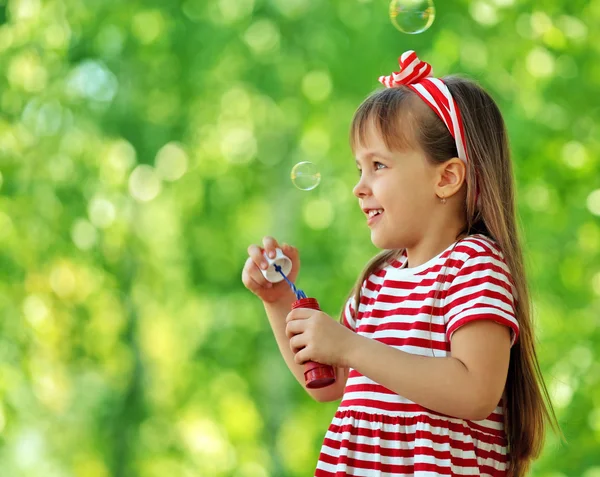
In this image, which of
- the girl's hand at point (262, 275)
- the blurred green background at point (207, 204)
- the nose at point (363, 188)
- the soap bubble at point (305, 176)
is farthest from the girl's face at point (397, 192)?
the blurred green background at point (207, 204)

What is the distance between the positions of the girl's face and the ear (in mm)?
10

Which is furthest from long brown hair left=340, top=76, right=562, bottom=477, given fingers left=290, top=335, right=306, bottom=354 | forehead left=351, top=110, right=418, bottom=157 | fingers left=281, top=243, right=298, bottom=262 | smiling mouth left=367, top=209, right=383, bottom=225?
fingers left=290, top=335, right=306, bottom=354

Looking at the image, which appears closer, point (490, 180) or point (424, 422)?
point (424, 422)

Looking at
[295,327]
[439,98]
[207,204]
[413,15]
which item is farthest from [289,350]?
[207,204]

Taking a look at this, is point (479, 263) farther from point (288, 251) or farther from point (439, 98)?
point (288, 251)

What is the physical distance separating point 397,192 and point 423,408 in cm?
38

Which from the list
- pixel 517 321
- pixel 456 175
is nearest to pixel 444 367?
pixel 517 321

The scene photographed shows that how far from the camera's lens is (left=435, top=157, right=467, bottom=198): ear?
1.70 m

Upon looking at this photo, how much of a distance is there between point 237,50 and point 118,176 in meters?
1.15

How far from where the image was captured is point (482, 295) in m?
1.53

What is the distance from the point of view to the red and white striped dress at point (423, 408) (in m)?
1.53

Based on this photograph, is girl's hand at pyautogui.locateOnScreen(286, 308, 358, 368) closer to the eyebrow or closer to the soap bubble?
the eyebrow

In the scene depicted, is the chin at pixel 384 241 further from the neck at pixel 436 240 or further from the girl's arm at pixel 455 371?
the girl's arm at pixel 455 371

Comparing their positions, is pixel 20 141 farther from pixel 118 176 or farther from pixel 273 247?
pixel 273 247
